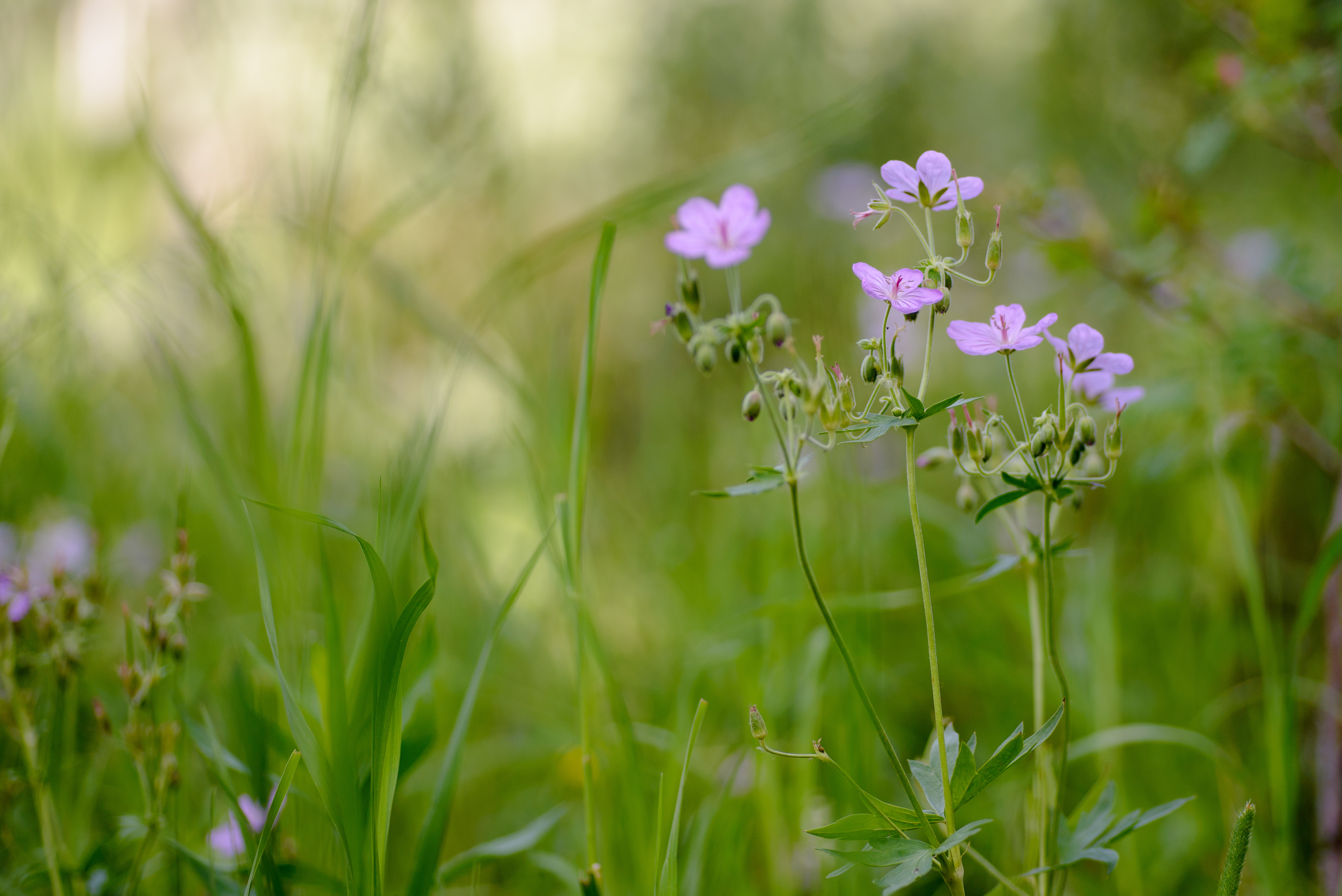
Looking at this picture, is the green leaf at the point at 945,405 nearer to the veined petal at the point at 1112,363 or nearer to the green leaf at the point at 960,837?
the veined petal at the point at 1112,363

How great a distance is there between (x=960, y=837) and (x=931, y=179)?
468 mm

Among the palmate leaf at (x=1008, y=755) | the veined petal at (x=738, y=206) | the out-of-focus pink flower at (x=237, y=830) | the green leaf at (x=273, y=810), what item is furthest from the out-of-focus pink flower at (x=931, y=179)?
the out-of-focus pink flower at (x=237, y=830)

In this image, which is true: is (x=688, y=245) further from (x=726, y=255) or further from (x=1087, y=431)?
(x=1087, y=431)

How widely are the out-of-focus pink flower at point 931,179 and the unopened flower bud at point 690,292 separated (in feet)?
0.53

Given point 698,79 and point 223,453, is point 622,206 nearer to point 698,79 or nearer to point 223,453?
point 223,453

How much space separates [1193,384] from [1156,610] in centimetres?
53

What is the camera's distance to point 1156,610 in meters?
1.57

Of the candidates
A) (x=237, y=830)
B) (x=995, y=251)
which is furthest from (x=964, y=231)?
(x=237, y=830)

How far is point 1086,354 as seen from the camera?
2.03 feet

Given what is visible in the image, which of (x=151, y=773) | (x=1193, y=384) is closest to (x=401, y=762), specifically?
(x=151, y=773)

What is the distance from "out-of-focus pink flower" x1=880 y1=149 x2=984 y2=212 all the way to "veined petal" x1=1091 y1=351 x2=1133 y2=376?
0.17 meters

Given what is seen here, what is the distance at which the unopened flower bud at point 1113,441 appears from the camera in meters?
0.61

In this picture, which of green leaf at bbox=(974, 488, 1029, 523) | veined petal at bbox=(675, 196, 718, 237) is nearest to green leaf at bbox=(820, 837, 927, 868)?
green leaf at bbox=(974, 488, 1029, 523)

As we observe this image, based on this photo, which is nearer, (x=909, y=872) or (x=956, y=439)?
(x=909, y=872)
